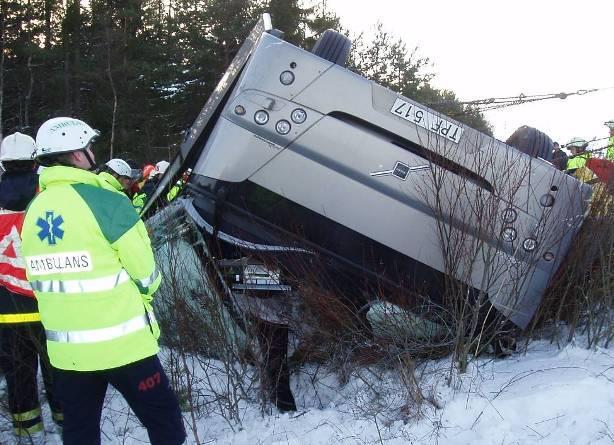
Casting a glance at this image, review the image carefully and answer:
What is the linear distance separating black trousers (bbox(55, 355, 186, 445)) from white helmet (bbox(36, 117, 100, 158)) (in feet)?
3.15

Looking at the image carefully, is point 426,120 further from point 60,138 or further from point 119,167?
point 119,167

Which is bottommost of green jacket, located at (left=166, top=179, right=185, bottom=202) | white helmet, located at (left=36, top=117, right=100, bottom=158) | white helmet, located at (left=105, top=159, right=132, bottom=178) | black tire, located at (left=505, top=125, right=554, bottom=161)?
white helmet, located at (left=105, top=159, right=132, bottom=178)

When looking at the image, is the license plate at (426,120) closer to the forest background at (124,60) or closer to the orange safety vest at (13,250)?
the orange safety vest at (13,250)

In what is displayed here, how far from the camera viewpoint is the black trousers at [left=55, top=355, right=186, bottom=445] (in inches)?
92.1

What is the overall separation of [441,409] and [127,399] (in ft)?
5.31

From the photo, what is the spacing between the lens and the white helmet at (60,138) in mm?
2371

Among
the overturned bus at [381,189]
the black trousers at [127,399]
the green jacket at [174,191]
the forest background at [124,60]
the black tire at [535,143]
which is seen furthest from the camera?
the forest background at [124,60]

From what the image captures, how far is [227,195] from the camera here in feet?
10.5

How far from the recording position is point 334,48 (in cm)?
347

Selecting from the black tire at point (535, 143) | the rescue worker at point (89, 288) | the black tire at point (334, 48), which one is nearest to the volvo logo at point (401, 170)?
the black tire at point (334, 48)

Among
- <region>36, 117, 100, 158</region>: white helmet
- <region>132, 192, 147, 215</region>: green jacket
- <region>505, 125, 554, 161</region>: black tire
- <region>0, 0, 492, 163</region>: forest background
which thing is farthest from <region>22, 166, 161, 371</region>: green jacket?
<region>0, 0, 492, 163</region>: forest background

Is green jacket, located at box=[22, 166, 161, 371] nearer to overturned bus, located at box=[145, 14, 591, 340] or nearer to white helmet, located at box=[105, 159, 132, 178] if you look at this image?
overturned bus, located at box=[145, 14, 591, 340]

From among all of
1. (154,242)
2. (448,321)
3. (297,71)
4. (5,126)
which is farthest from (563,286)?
(5,126)

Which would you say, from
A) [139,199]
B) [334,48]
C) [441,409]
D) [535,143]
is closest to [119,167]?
[139,199]
